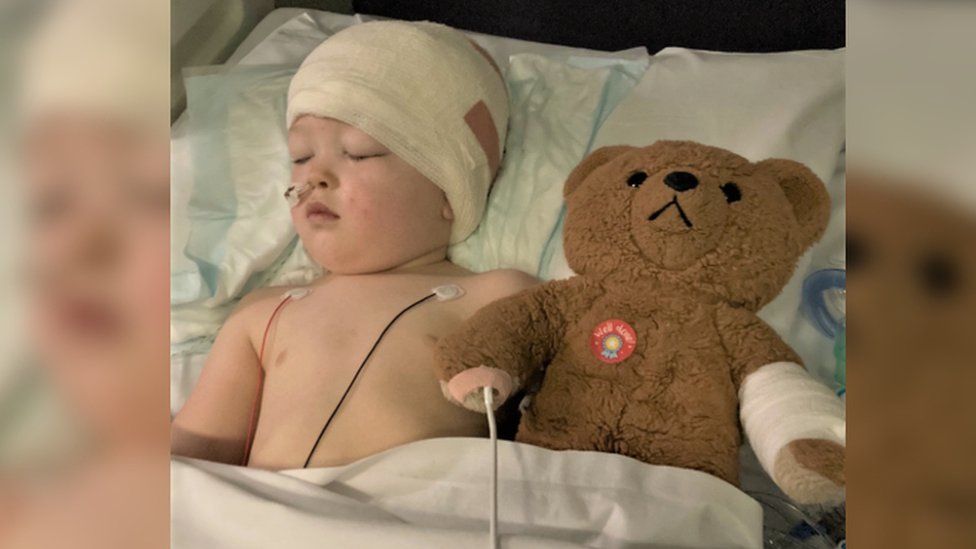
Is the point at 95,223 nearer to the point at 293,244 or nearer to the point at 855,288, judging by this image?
the point at 855,288

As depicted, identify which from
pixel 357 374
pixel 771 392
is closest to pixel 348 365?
pixel 357 374

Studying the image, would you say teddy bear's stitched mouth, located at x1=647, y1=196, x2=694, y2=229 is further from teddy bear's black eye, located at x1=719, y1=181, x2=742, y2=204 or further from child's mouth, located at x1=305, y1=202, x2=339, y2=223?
child's mouth, located at x1=305, y1=202, x2=339, y2=223

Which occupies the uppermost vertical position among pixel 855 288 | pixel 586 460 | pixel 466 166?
pixel 466 166

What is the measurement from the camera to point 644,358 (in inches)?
30.2

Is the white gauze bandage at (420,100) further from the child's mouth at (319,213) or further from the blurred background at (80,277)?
the blurred background at (80,277)

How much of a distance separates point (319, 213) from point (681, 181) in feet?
1.22

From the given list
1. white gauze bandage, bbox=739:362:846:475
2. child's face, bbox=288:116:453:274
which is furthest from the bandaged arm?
child's face, bbox=288:116:453:274

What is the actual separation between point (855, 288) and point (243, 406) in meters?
0.71

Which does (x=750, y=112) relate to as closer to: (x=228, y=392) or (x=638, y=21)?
(x=638, y=21)

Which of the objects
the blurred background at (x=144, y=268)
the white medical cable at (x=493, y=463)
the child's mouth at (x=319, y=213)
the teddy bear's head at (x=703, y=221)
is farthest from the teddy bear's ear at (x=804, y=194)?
the blurred background at (x=144, y=268)

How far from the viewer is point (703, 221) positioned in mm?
768

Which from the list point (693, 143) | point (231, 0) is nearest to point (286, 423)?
point (693, 143)

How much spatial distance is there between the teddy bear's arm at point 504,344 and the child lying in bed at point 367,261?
0.11 ft

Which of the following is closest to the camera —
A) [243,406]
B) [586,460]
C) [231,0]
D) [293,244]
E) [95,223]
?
[95,223]
